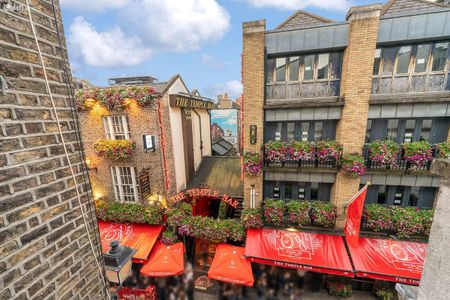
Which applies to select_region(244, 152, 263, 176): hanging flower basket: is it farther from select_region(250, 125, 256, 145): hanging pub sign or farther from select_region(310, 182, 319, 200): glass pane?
select_region(310, 182, 319, 200): glass pane

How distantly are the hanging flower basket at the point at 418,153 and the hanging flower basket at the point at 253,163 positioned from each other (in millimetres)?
6171

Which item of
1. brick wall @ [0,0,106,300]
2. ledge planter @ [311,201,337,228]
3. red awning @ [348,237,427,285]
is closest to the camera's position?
brick wall @ [0,0,106,300]

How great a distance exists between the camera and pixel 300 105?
9.12 m

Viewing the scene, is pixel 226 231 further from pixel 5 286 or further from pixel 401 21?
pixel 401 21

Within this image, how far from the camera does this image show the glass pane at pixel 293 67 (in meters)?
9.50

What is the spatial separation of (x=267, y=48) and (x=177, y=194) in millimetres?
9276

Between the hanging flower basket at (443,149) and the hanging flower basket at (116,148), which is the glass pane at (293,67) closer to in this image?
the hanging flower basket at (443,149)

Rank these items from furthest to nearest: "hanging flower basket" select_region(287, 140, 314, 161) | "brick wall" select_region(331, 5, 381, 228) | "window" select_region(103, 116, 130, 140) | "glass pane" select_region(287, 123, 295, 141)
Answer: "window" select_region(103, 116, 130, 140), "glass pane" select_region(287, 123, 295, 141), "hanging flower basket" select_region(287, 140, 314, 161), "brick wall" select_region(331, 5, 381, 228)

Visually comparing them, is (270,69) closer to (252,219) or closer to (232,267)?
(252,219)

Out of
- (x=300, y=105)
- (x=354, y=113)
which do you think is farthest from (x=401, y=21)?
(x=300, y=105)

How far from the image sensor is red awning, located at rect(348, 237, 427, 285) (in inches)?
307

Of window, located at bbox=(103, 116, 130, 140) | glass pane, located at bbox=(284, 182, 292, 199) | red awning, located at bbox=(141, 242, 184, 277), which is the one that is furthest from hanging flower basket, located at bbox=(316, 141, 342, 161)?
window, located at bbox=(103, 116, 130, 140)

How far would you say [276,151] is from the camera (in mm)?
9391

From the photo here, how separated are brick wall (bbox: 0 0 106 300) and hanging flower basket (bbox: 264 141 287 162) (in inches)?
312
